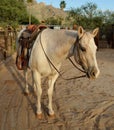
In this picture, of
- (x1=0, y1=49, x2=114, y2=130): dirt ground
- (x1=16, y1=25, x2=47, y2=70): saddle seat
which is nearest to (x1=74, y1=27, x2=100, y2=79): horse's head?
(x1=0, y1=49, x2=114, y2=130): dirt ground

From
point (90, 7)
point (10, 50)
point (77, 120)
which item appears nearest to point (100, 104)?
point (77, 120)

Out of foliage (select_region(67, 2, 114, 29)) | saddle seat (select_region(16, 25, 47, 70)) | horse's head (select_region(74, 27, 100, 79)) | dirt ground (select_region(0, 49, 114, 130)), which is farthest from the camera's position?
foliage (select_region(67, 2, 114, 29))

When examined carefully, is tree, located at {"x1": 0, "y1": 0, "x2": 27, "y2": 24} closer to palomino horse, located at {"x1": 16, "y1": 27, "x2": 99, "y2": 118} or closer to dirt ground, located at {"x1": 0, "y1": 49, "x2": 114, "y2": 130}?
dirt ground, located at {"x1": 0, "y1": 49, "x2": 114, "y2": 130}

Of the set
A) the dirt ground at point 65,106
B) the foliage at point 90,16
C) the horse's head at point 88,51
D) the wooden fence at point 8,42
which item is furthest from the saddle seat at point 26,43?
the foliage at point 90,16

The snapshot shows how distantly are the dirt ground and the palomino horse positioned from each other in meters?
0.33

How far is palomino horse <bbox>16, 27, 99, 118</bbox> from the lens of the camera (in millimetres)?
3742

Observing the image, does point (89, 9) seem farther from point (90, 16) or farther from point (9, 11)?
point (9, 11)

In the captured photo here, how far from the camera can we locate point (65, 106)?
17.7ft

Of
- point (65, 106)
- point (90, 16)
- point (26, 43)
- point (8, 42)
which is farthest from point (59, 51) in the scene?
point (90, 16)

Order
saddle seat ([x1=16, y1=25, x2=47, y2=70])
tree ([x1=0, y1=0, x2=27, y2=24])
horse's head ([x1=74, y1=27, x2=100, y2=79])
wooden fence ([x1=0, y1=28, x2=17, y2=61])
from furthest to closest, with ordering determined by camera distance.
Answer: tree ([x1=0, y1=0, x2=27, y2=24]), wooden fence ([x1=0, y1=28, x2=17, y2=61]), saddle seat ([x1=16, y1=25, x2=47, y2=70]), horse's head ([x1=74, y1=27, x2=100, y2=79])

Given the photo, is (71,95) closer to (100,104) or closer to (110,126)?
(100,104)

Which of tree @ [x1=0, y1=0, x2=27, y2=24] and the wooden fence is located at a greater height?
tree @ [x1=0, y1=0, x2=27, y2=24]

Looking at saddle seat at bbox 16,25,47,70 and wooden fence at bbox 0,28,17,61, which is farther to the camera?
wooden fence at bbox 0,28,17,61

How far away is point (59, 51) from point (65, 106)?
1.51 m
